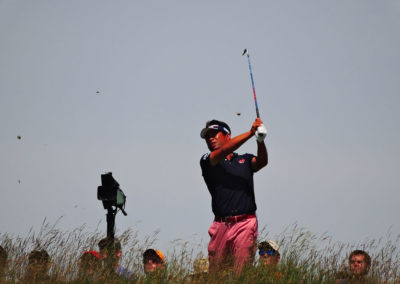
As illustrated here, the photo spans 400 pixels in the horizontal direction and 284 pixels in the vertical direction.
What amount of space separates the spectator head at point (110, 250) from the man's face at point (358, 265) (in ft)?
8.59

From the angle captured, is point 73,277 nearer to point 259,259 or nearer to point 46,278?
point 46,278

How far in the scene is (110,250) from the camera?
19.8 feet

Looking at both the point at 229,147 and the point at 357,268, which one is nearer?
the point at 229,147

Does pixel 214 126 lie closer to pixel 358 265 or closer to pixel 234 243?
pixel 234 243

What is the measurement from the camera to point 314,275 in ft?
18.7

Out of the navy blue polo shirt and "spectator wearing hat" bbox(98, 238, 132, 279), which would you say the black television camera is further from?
the navy blue polo shirt

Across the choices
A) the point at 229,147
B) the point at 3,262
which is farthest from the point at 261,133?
the point at 3,262

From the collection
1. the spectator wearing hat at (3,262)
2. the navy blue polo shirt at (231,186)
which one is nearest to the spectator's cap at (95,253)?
the spectator wearing hat at (3,262)

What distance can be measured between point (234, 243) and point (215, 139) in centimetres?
112

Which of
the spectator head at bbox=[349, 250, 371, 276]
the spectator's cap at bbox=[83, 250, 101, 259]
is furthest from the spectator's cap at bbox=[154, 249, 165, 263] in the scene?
the spectator head at bbox=[349, 250, 371, 276]

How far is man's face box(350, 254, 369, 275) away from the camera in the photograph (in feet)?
19.0

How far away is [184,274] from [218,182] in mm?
1094

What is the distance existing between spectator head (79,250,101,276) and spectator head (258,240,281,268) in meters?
1.78

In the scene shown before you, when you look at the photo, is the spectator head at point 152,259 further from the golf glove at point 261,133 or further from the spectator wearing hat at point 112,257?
the golf glove at point 261,133
